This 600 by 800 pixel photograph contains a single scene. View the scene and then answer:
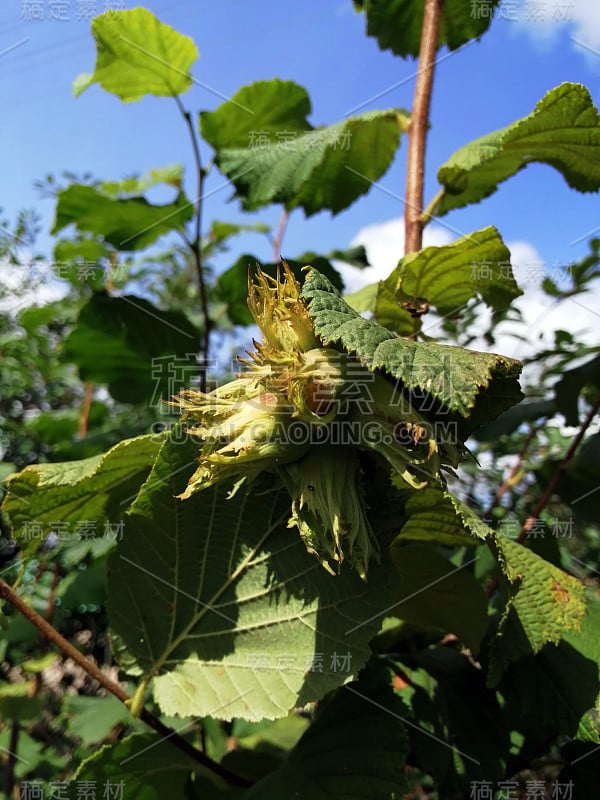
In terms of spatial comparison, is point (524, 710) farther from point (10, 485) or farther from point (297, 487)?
point (10, 485)

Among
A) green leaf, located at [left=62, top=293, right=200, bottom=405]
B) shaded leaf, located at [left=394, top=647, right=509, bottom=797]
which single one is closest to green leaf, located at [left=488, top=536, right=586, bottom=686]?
shaded leaf, located at [left=394, top=647, right=509, bottom=797]

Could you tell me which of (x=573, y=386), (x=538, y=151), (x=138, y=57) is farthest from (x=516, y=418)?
(x=138, y=57)

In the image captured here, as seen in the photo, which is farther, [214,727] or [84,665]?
[214,727]

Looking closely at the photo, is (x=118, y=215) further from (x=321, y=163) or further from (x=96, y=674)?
(x=96, y=674)

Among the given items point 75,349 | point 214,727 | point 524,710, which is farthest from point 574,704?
point 75,349

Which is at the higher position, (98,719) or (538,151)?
(538,151)

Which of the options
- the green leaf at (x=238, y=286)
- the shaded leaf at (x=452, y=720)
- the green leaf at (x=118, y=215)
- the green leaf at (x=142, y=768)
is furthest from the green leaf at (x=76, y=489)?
the green leaf at (x=118, y=215)
